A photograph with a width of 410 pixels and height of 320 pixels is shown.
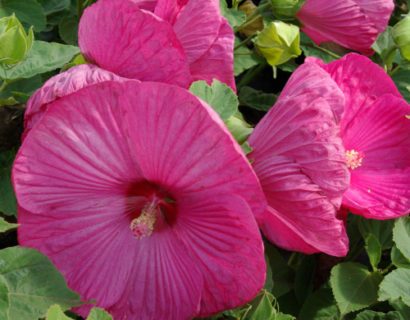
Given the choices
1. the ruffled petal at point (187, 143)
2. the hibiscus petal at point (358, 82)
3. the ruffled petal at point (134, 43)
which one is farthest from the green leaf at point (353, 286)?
the ruffled petal at point (134, 43)

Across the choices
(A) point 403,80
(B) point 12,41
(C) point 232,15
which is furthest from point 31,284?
(A) point 403,80

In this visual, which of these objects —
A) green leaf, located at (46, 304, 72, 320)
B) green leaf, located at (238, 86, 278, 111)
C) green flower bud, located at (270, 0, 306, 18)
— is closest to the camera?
green leaf, located at (46, 304, 72, 320)

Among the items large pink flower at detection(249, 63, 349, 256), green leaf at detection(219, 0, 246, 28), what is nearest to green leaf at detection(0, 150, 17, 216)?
large pink flower at detection(249, 63, 349, 256)

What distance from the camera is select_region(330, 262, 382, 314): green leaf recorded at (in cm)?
91

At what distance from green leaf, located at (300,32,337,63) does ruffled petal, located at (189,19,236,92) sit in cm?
42

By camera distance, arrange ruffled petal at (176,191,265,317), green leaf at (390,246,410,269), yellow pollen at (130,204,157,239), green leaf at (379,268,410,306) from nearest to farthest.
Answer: ruffled petal at (176,191,265,317) → yellow pollen at (130,204,157,239) → green leaf at (379,268,410,306) → green leaf at (390,246,410,269)

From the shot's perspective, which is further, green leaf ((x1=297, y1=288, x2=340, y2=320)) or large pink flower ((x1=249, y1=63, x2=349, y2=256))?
green leaf ((x1=297, y1=288, x2=340, y2=320))

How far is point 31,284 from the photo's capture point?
61 cm

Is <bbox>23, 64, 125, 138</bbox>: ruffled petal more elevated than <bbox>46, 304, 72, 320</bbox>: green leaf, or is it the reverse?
<bbox>23, 64, 125, 138</bbox>: ruffled petal

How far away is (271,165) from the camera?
0.70m

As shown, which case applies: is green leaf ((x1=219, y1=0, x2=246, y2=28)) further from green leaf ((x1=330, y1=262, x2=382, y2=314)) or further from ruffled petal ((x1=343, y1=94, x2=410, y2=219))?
green leaf ((x1=330, y1=262, x2=382, y2=314))

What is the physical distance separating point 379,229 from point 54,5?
2.95ft

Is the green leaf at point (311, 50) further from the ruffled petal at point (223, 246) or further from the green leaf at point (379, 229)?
the ruffled petal at point (223, 246)

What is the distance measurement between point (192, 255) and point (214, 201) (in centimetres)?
10
